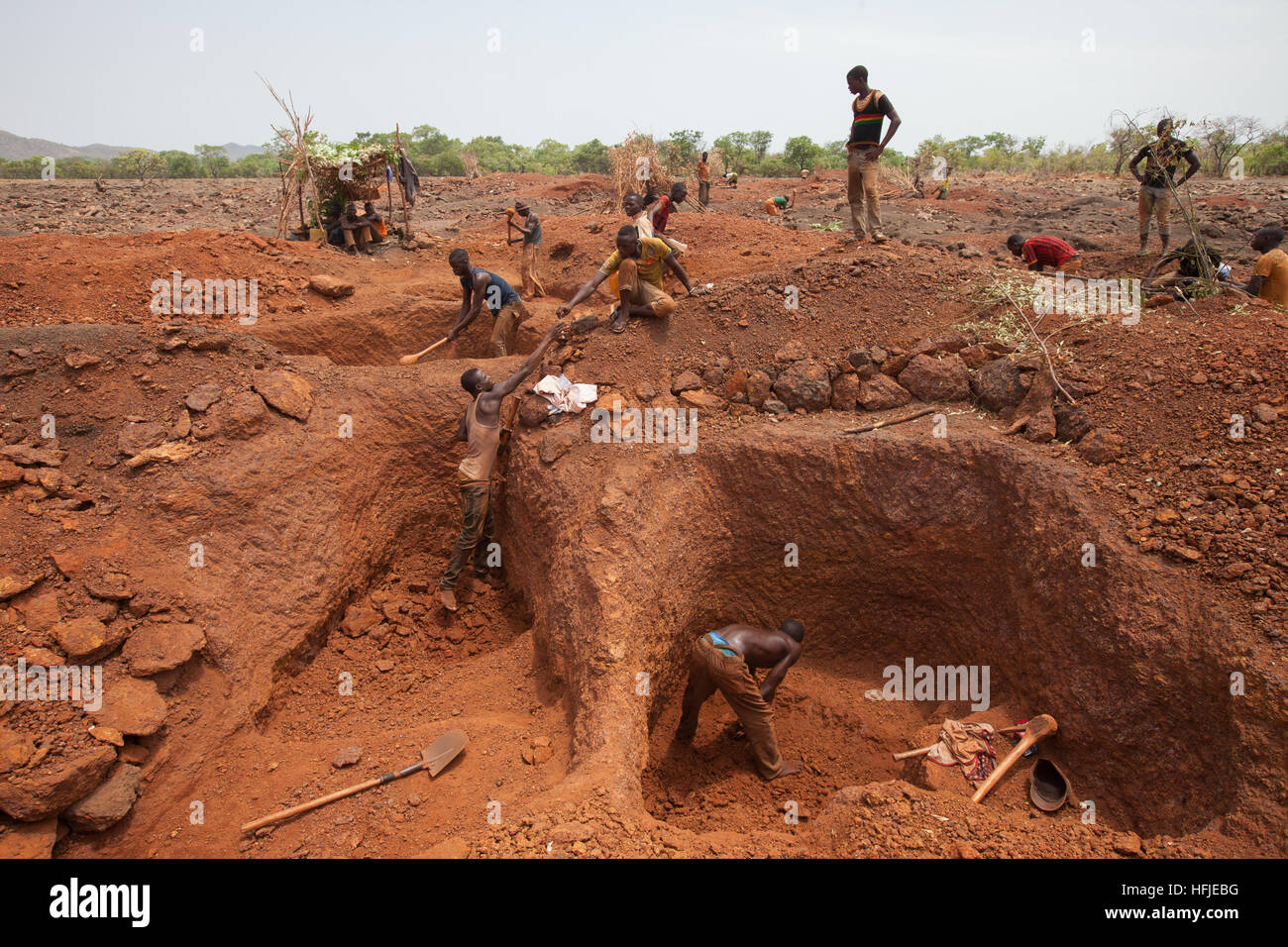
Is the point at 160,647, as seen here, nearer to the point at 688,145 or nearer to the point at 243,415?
the point at 243,415

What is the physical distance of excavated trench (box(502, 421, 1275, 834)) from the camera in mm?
3783

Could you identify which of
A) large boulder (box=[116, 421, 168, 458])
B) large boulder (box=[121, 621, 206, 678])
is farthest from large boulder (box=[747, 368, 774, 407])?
large boulder (box=[116, 421, 168, 458])

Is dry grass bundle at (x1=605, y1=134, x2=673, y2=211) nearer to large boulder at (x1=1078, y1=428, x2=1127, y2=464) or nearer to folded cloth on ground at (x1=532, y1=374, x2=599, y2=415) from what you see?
folded cloth on ground at (x1=532, y1=374, x2=599, y2=415)

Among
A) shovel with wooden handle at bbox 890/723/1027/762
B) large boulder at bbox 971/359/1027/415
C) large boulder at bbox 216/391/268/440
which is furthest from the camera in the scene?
large boulder at bbox 216/391/268/440


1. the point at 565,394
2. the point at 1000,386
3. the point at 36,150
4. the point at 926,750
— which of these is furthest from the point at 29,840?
the point at 36,150

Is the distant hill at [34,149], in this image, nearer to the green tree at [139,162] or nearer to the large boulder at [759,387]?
the green tree at [139,162]

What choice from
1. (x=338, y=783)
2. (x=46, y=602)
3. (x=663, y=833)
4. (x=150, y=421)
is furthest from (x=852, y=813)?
(x=150, y=421)

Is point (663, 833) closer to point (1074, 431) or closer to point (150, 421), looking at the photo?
point (1074, 431)

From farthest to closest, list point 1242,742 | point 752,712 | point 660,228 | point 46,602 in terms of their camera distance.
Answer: point 660,228, point 752,712, point 46,602, point 1242,742

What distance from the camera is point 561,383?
5.75 m

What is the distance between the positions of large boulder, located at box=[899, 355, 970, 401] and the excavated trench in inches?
21.2

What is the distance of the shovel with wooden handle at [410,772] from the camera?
3.86 metres

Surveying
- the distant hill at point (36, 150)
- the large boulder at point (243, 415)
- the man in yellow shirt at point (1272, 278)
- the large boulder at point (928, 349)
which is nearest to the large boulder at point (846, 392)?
the large boulder at point (928, 349)
